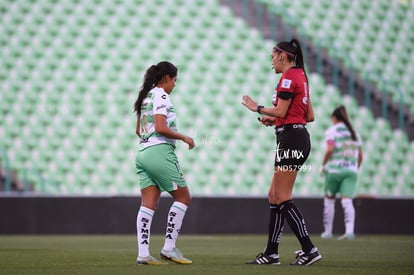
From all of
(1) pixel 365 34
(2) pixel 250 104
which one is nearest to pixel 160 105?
(2) pixel 250 104

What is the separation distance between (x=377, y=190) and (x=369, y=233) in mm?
2315

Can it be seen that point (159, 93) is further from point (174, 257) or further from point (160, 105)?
point (174, 257)

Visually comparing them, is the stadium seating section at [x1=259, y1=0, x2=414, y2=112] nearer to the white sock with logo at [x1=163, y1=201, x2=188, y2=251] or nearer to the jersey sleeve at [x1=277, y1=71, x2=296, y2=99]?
the jersey sleeve at [x1=277, y1=71, x2=296, y2=99]

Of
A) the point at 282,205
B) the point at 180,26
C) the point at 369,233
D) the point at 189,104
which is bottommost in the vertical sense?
the point at 369,233

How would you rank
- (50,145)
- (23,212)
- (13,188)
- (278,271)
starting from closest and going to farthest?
1. (278,271)
2. (23,212)
3. (13,188)
4. (50,145)

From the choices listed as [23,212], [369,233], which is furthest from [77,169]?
[369,233]

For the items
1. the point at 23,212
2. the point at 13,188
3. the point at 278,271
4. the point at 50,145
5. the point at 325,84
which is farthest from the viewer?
the point at 325,84

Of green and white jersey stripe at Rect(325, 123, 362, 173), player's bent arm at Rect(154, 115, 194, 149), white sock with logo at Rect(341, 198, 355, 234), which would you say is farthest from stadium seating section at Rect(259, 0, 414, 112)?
player's bent arm at Rect(154, 115, 194, 149)

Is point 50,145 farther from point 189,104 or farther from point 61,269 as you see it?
point 61,269

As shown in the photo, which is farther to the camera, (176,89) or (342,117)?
(176,89)

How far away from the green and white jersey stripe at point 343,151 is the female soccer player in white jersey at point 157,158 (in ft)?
19.5

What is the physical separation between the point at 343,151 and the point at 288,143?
5937mm

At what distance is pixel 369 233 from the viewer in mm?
14461

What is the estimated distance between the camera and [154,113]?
271 inches
